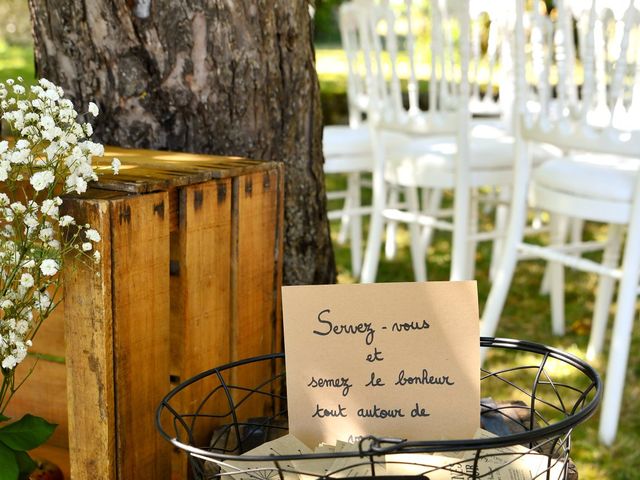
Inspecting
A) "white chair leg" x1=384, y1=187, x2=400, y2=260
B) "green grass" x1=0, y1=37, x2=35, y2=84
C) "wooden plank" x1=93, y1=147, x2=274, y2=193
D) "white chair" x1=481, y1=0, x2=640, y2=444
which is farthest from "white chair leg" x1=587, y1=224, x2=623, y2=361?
"green grass" x1=0, y1=37, x2=35, y2=84

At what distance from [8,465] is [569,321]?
2290 millimetres

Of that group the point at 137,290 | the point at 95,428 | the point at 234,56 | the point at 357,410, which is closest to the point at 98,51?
the point at 234,56

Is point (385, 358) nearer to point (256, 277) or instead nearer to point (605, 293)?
point (256, 277)

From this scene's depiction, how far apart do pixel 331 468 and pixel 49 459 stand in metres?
0.63

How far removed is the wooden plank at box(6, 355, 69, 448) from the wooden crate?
268mm

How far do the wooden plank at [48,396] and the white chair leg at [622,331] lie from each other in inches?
48.9

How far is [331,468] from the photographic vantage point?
88 centimetres

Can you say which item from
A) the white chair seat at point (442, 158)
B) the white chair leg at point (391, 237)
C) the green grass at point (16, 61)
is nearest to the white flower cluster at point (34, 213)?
the white chair seat at point (442, 158)

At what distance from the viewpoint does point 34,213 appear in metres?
0.95

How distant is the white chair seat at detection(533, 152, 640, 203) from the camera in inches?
77.5

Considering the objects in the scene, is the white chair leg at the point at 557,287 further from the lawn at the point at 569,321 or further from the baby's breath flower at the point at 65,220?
the baby's breath flower at the point at 65,220

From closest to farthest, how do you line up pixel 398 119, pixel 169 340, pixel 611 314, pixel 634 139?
pixel 169 340
pixel 634 139
pixel 398 119
pixel 611 314

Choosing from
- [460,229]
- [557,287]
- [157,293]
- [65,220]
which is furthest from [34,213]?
[557,287]

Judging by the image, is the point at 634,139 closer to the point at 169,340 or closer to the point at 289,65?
the point at 289,65
